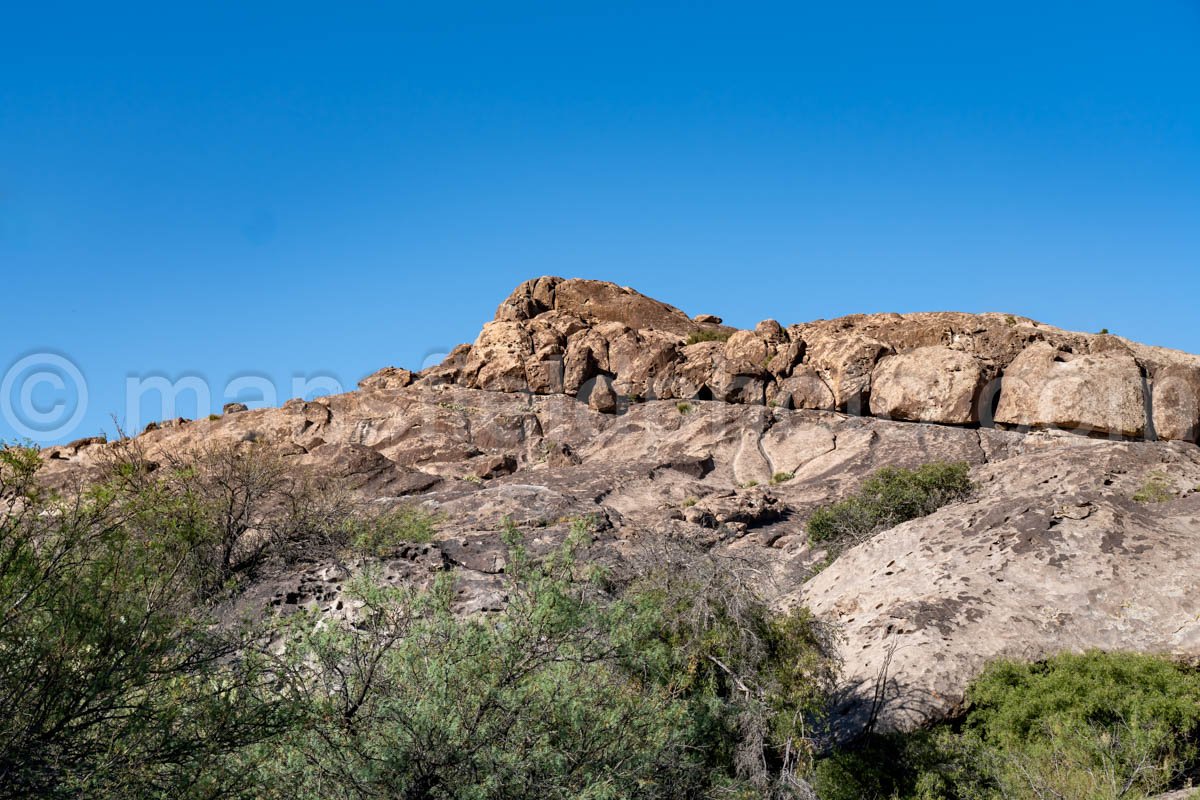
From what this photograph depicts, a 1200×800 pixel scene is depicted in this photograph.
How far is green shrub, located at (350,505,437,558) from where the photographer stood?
1623 centimetres

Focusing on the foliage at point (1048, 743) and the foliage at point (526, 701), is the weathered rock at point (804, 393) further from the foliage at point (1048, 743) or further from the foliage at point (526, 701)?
the foliage at point (526, 701)

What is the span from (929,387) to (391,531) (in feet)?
71.4

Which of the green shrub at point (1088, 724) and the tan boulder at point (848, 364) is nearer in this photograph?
the green shrub at point (1088, 724)

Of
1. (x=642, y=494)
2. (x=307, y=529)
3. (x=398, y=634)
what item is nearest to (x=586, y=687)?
(x=398, y=634)

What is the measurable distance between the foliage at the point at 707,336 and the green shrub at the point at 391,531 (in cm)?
2218

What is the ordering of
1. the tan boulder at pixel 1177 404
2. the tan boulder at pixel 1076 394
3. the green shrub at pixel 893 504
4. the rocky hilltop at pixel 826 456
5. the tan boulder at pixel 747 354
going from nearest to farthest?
the rocky hilltop at pixel 826 456
the green shrub at pixel 893 504
the tan boulder at pixel 1177 404
the tan boulder at pixel 1076 394
the tan boulder at pixel 747 354

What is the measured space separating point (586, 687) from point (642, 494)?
21.5 metres

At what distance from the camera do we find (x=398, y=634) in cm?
852

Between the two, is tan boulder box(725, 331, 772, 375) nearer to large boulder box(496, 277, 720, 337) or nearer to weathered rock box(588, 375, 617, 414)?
weathered rock box(588, 375, 617, 414)

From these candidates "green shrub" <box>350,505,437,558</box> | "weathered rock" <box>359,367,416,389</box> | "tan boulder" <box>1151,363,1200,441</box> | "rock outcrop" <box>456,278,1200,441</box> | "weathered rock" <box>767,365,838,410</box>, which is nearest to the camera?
"green shrub" <box>350,505,437,558</box>

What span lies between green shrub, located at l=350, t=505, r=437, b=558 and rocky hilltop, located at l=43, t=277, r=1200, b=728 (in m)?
0.55

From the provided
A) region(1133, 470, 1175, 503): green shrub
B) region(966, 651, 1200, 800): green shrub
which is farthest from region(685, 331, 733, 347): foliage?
region(966, 651, 1200, 800): green shrub

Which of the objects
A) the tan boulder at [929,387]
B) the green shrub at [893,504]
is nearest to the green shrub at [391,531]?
the green shrub at [893,504]

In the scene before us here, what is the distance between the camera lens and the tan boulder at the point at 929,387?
33.3 meters
